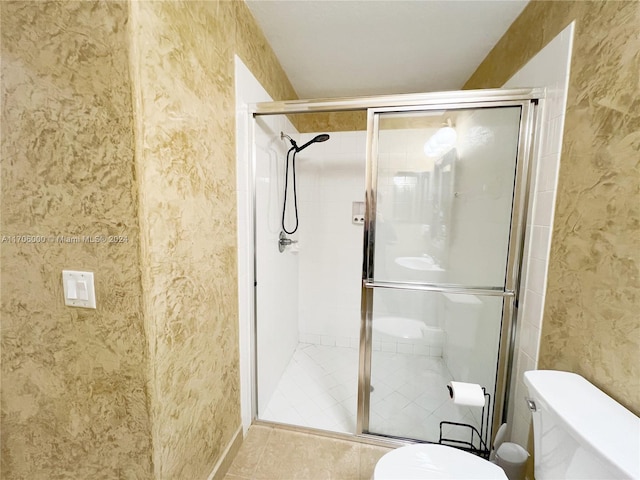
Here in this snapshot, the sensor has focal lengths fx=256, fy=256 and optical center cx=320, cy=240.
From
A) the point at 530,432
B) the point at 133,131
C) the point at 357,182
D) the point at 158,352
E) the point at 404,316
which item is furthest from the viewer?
the point at 357,182

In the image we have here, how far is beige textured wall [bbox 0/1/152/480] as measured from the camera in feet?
2.46

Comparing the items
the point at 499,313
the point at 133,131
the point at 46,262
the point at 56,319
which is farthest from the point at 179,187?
the point at 499,313

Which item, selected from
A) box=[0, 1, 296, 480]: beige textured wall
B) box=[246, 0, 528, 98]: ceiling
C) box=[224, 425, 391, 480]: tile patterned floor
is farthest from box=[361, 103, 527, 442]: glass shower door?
box=[0, 1, 296, 480]: beige textured wall

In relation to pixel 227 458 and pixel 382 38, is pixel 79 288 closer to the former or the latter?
pixel 227 458

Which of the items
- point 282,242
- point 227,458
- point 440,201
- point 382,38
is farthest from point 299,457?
point 382,38

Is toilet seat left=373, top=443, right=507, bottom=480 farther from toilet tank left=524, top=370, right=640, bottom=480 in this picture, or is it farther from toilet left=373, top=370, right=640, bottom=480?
toilet tank left=524, top=370, right=640, bottom=480

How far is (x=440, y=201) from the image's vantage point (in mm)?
1483

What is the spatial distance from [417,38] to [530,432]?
85.5 inches

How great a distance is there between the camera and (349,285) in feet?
8.32

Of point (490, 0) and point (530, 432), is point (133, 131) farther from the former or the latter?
point (530, 432)

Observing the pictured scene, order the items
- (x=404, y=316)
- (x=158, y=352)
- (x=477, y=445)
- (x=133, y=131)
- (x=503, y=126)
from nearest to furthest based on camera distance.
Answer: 1. (x=133, y=131)
2. (x=158, y=352)
3. (x=503, y=126)
4. (x=477, y=445)
5. (x=404, y=316)

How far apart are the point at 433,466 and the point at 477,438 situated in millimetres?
872

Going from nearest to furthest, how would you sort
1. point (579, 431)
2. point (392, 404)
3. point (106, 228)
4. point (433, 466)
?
point (579, 431), point (106, 228), point (433, 466), point (392, 404)

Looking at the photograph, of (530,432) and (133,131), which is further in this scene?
(530,432)
